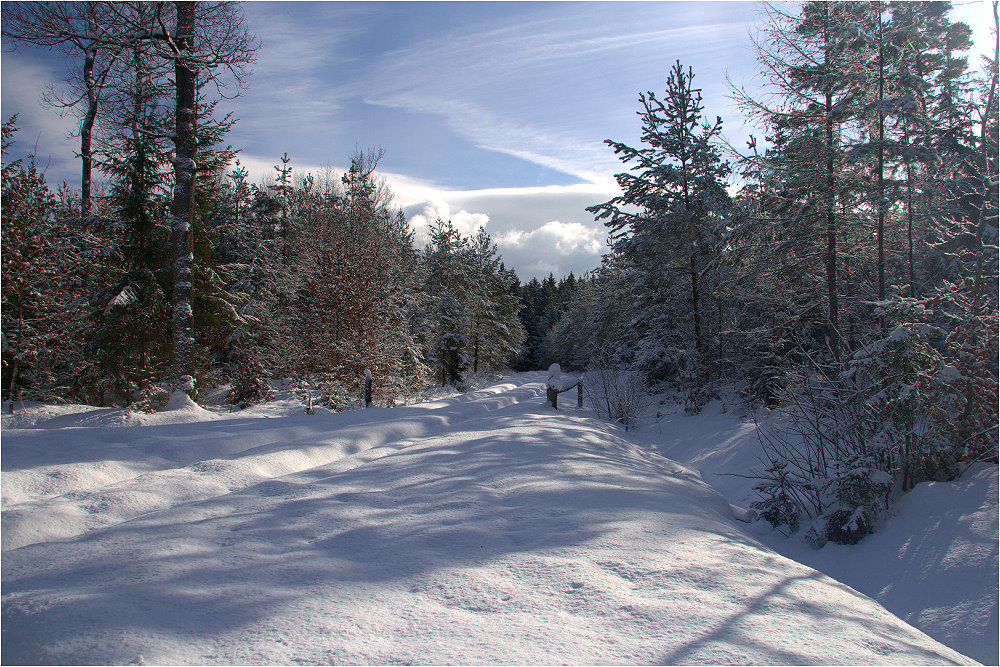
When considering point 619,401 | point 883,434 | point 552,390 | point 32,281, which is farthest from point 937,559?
point 32,281

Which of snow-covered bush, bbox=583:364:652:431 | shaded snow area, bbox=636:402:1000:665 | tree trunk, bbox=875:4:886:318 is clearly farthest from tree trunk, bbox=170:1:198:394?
tree trunk, bbox=875:4:886:318

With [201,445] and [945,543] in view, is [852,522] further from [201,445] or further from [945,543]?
[201,445]

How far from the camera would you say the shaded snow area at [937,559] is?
388 centimetres

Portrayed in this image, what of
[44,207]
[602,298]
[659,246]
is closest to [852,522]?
[659,246]

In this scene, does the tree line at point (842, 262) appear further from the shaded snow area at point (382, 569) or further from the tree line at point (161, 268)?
the tree line at point (161, 268)

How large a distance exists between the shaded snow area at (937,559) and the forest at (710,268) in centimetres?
29

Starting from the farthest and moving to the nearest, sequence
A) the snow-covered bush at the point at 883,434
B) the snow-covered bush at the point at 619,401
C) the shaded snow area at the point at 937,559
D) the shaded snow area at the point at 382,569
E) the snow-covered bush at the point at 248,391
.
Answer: the snow-covered bush at the point at 248,391, the snow-covered bush at the point at 619,401, the snow-covered bush at the point at 883,434, the shaded snow area at the point at 937,559, the shaded snow area at the point at 382,569

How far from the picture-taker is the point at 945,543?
474cm

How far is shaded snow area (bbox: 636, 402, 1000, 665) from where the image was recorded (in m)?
3.88

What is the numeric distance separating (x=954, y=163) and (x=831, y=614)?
11894 millimetres

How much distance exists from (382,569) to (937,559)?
16.0 feet

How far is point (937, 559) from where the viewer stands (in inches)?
182

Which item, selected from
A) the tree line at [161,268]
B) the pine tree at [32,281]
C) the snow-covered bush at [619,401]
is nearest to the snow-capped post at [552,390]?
the snow-covered bush at [619,401]

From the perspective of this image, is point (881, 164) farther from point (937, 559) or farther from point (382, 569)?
point (382, 569)
